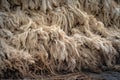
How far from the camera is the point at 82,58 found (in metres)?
3.88

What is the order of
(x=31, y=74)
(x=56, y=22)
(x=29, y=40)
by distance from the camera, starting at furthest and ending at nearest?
1. (x=56, y=22)
2. (x=29, y=40)
3. (x=31, y=74)

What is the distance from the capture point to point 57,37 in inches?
155

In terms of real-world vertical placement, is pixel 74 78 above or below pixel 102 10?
below

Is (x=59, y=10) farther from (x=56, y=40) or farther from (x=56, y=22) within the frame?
(x=56, y=40)

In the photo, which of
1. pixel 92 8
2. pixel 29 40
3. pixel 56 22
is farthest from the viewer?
pixel 92 8

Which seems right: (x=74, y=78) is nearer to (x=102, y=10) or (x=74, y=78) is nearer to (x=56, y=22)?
(x=56, y=22)

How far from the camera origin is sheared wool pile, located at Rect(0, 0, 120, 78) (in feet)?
12.0

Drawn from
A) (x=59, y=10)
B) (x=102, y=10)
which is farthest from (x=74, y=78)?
(x=102, y=10)

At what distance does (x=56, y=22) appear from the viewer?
4.21 metres

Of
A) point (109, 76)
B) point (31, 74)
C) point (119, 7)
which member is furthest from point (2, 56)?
point (119, 7)

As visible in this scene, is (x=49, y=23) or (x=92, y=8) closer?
(x=49, y=23)

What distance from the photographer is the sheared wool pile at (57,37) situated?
3650 millimetres

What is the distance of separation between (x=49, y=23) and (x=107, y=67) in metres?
0.99

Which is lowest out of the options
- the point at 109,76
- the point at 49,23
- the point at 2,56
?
the point at 109,76
